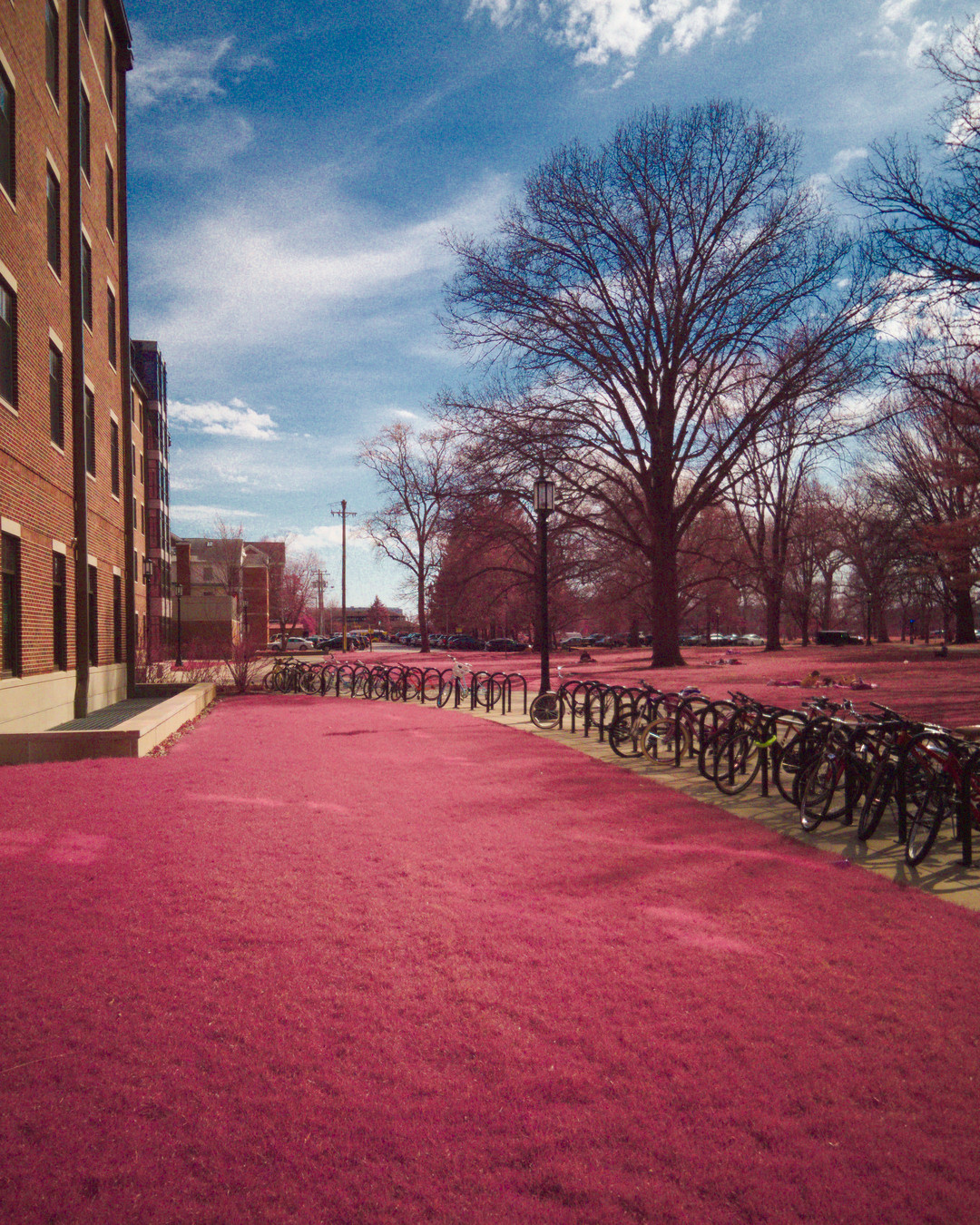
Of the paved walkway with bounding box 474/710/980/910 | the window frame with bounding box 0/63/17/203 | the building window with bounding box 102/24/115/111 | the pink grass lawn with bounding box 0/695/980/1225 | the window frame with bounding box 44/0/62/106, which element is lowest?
the paved walkway with bounding box 474/710/980/910

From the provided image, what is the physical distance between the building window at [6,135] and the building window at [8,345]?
4.77 feet

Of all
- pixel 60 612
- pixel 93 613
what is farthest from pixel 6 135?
pixel 93 613

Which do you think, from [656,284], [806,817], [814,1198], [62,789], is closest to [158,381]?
[656,284]

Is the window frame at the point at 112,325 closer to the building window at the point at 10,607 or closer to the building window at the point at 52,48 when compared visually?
the building window at the point at 52,48

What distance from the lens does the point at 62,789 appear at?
8328 mm

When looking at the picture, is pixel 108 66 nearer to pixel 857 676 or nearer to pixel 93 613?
pixel 93 613

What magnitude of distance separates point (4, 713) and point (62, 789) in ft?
12.3

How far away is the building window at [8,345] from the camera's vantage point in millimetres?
11555

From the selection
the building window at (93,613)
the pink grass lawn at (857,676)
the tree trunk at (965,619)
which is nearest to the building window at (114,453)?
the building window at (93,613)

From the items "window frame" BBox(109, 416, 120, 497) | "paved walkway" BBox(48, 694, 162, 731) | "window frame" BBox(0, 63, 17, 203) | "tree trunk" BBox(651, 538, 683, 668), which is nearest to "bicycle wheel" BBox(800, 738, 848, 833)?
"paved walkway" BBox(48, 694, 162, 731)

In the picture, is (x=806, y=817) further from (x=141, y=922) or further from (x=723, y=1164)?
(x=141, y=922)

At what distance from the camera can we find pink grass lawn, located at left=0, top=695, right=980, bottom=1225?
2477 mm

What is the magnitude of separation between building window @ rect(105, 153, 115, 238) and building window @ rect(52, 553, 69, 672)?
9.47 m

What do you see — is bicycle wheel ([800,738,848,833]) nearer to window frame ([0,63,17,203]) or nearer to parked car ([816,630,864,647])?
window frame ([0,63,17,203])
